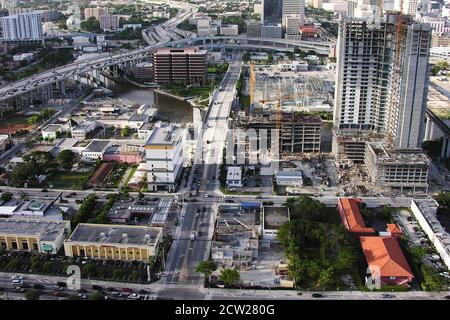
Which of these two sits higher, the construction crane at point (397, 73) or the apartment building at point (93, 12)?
the apartment building at point (93, 12)

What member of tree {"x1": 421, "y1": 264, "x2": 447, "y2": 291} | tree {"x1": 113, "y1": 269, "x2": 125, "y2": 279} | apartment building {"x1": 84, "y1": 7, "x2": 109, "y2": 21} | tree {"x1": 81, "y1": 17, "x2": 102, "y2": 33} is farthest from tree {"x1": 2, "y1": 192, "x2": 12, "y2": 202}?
apartment building {"x1": 84, "y1": 7, "x2": 109, "y2": 21}

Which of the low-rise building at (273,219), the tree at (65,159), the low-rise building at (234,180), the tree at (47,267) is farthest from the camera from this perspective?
the tree at (65,159)

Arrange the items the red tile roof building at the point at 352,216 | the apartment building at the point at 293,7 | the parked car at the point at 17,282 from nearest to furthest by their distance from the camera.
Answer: the parked car at the point at 17,282, the red tile roof building at the point at 352,216, the apartment building at the point at 293,7

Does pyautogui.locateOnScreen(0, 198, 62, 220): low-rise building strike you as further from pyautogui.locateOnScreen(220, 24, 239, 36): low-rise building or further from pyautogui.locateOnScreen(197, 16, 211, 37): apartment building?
pyautogui.locateOnScreen(220, 24, 239, 36): low-rise building

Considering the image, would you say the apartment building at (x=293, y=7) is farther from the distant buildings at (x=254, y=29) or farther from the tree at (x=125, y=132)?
the tree at (x=125, y=132)

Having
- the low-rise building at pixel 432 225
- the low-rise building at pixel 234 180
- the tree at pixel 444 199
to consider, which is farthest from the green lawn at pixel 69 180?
the tree at pixel 444 199

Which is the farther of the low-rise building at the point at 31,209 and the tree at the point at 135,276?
the low-rise building at the point at 31,209

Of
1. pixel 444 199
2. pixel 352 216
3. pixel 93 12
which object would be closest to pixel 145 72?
pixel 352 216
